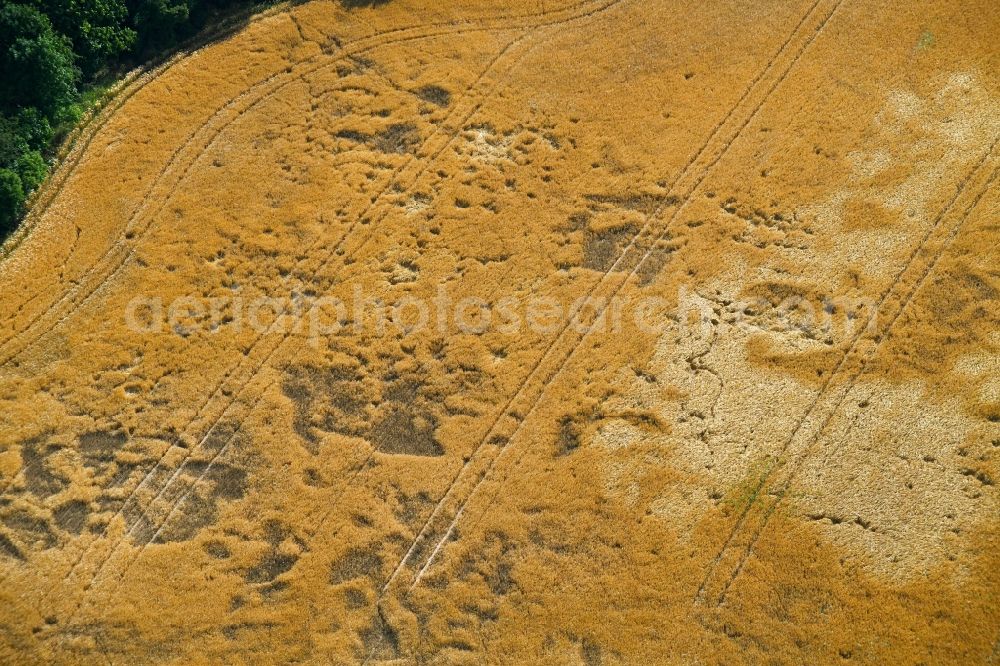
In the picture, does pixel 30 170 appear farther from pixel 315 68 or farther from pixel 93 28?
pixel 315 68

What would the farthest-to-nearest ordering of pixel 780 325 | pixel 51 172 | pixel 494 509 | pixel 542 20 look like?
pixel 542 20, pixel 51 172, pixel 780 325, pixel 494 509

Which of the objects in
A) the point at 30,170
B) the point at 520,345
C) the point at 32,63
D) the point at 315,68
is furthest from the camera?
the point at 315,68

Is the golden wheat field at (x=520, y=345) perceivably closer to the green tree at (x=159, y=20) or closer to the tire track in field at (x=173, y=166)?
the tire track in field at (x=173, y=166)

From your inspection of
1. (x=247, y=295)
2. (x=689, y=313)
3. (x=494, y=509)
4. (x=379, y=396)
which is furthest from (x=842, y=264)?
(x=247, y=295)

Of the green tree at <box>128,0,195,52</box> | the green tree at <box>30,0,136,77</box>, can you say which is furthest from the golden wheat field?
the green tree at <box>30,0,136,77</box>

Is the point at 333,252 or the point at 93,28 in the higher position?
the point at 93,28

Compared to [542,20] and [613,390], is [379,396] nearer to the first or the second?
[613,390]

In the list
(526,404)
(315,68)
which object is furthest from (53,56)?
(526,404)
